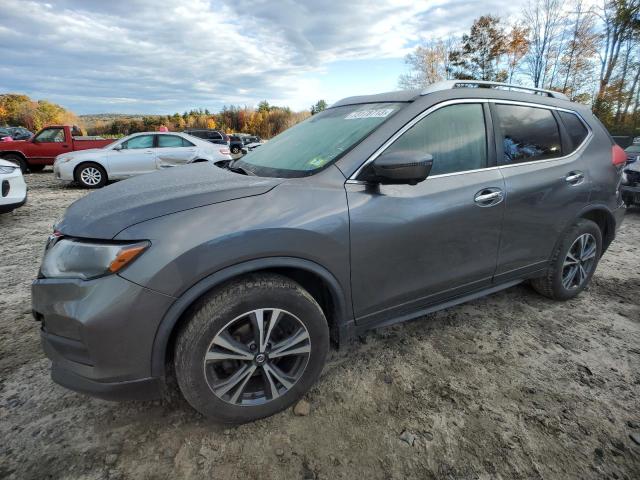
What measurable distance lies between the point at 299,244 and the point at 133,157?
9673mm

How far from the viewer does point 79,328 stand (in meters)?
1.55

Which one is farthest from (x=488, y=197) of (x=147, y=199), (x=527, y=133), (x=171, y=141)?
(x=171, y=141)

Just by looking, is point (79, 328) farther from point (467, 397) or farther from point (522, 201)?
point (522, 201)

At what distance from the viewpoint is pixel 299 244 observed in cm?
181

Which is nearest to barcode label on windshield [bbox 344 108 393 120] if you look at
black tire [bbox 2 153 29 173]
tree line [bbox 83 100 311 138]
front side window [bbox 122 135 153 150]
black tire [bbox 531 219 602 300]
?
black tire [bbox 531 219 602 300]

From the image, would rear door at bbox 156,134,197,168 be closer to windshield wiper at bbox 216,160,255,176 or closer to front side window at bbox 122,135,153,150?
front side window at bbox 122,135,153,150

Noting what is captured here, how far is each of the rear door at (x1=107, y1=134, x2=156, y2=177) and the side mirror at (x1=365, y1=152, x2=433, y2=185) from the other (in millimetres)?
9411

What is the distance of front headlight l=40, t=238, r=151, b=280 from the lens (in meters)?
1.54

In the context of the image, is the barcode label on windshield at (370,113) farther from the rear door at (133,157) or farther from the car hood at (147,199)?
the rear door at (133,157)

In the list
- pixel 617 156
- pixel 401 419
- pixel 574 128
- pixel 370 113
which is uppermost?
pixel 370 113

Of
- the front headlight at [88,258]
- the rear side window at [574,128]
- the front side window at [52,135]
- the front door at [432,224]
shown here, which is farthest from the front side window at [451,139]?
the front side window at [52,135]

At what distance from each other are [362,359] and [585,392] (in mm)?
1333

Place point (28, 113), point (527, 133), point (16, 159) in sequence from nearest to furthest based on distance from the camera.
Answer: point (527, 133), point (16, 159), point (28, 113)

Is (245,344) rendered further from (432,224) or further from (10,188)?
(10,188)
